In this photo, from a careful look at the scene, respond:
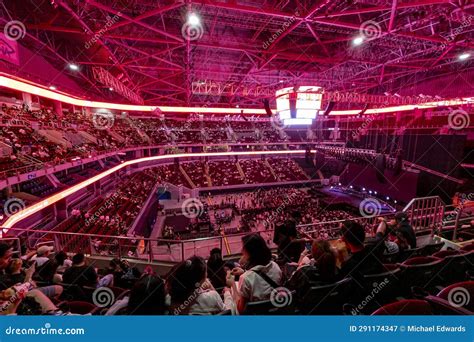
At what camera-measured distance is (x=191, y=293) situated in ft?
6.32

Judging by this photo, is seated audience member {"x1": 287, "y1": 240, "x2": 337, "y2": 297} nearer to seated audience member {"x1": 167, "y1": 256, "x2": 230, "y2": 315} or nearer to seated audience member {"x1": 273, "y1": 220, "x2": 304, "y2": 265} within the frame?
seated audience member {"x1": 167, "y1": 256, "x2": 230, "y2": 315}

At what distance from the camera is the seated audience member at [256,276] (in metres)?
2.15

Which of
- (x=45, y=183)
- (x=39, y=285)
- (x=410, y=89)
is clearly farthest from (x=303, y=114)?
(x=410, y=89)
